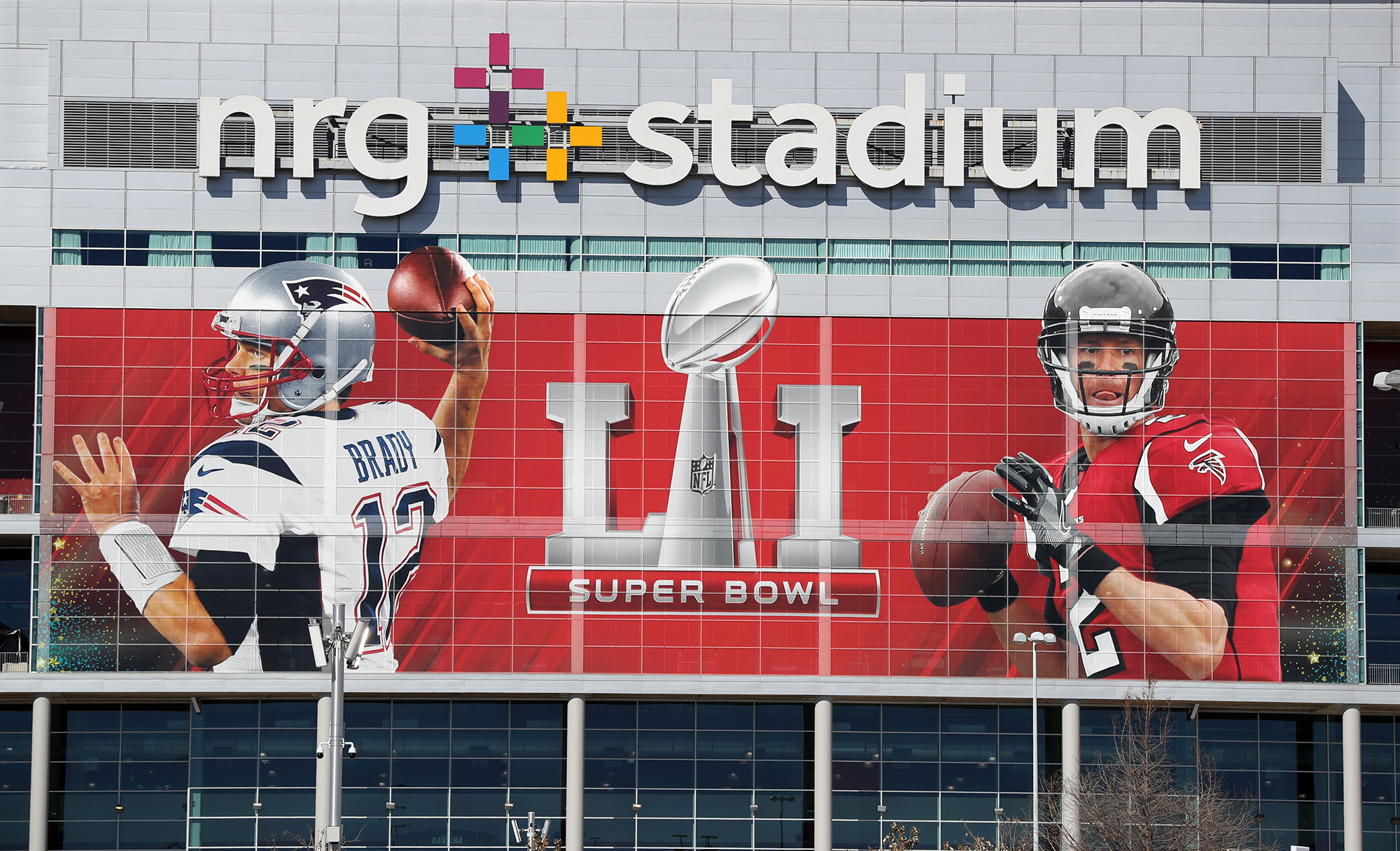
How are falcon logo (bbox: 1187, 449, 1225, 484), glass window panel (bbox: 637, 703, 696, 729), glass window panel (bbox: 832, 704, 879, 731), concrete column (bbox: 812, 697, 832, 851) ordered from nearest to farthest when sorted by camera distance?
concrete column (bbox: 812, 697, 832, 851), falcon logo (bbox: 1187, 449, 1225, 484), glass window panel (bbox: 637, 703, 696, 729), glass window panel (bbox: 832, 704, 879, 731)

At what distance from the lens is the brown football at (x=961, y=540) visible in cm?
5534

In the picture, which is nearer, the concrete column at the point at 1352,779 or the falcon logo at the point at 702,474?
the concrete column at the point at 1352,779

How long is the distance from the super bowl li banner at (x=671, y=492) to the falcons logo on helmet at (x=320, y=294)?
0.49 ft

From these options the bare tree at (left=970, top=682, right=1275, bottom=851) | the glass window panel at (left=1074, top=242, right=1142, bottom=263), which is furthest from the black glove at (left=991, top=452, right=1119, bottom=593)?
the glass window panel at (left=1074, top=242, right=1142, bottom=263)

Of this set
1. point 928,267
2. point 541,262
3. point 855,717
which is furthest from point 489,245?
point 855,717

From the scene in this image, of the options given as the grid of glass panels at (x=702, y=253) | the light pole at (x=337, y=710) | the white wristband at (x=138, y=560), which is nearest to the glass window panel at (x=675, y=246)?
the grid of glass panels at (x=702, y=253)

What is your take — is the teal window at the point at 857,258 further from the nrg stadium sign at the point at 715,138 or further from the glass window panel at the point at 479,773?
the glass window panel at the point at 479,773

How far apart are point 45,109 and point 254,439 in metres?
17.1

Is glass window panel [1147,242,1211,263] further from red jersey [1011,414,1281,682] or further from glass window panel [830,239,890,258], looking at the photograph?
glass window panel [830,239,890,258]

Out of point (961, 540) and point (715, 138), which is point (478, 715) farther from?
point (715, 138)

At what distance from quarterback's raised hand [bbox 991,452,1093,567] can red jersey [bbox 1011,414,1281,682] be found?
15.3 inches

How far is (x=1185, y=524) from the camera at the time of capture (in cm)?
5541

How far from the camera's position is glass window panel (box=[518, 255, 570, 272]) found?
56.3 m

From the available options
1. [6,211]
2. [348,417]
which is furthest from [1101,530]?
[6,211]
